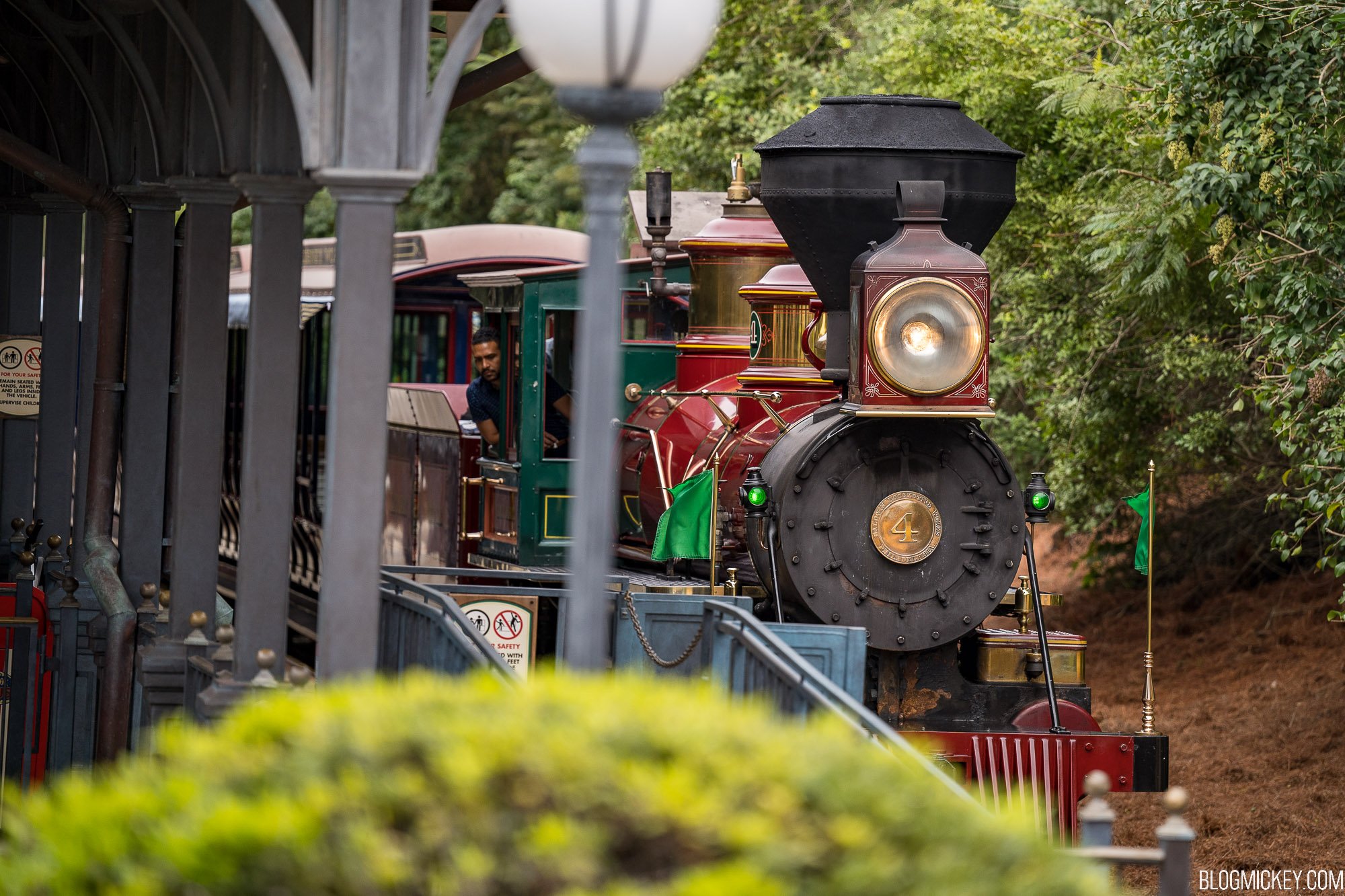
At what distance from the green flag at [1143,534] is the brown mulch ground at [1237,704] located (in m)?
1.74

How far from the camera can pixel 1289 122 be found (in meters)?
9.12

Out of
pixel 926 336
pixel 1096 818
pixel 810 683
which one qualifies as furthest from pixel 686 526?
pixel 1096 818

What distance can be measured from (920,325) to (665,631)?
171cm

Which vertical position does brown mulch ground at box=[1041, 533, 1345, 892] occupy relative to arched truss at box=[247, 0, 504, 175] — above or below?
below

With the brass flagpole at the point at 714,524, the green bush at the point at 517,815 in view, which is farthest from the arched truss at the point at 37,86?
the green bush at the point at 517,815

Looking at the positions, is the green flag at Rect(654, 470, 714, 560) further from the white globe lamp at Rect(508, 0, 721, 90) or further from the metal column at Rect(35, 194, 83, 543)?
the white globe lamp at Rect(508, 0, 721, 90)

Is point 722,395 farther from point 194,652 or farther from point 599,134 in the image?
point 599,134

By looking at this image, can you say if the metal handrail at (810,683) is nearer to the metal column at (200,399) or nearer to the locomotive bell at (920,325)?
the locomotive bell at (920,325)

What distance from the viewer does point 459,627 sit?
550cm

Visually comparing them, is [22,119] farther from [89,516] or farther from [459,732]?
[459,732]

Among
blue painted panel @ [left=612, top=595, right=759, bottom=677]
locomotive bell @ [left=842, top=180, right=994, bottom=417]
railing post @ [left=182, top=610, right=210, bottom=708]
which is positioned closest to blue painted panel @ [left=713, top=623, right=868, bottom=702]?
blue painted panel @ [left=612, top=595, right=759, bottom=677]

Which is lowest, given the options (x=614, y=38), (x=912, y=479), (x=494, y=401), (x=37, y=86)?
(x=912, y=479)

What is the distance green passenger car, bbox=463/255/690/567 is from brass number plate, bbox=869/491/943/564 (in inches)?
99.7

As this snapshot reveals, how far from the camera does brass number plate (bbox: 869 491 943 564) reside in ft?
24.8
